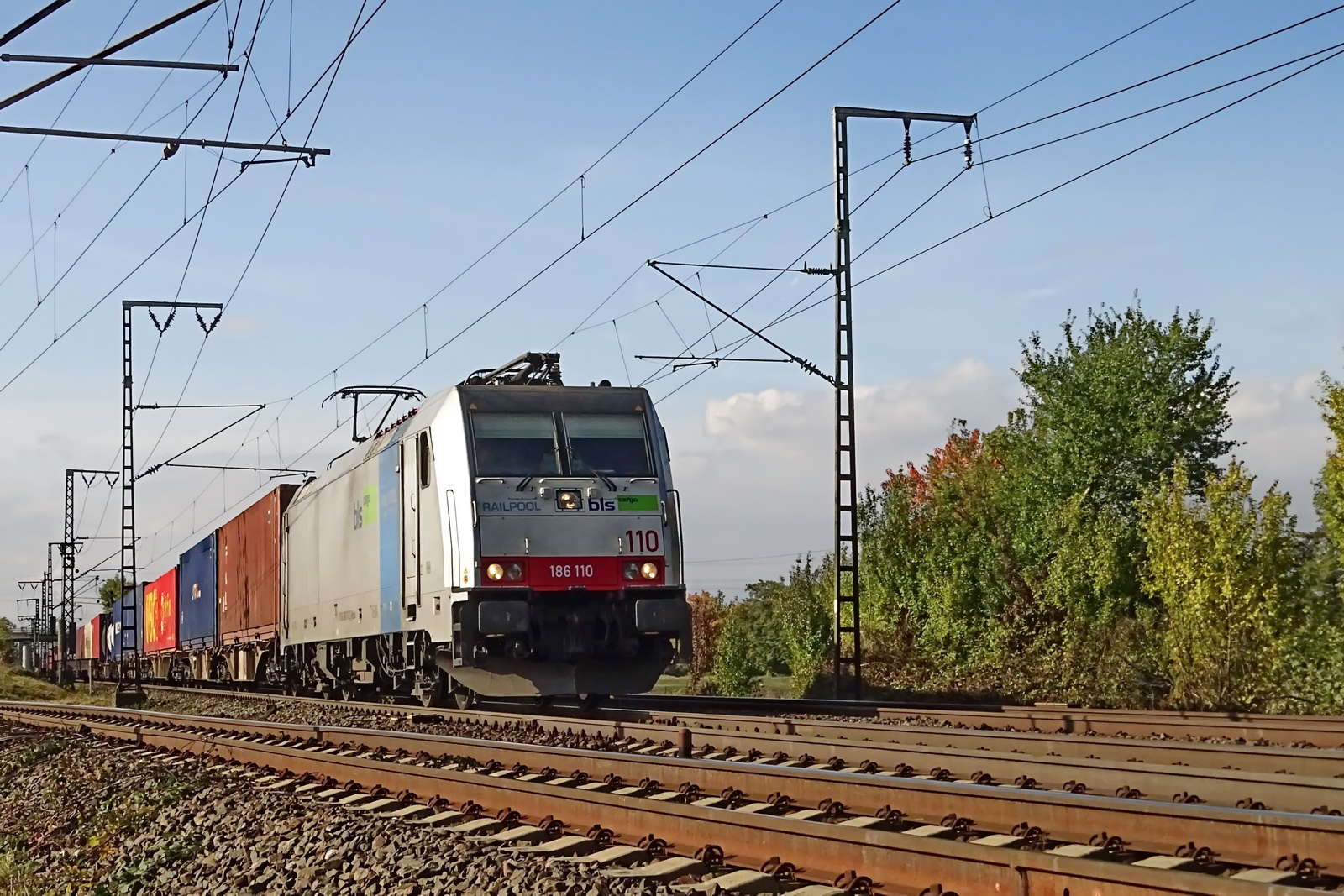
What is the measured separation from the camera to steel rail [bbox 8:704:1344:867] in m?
5.93

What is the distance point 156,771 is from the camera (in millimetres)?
12172

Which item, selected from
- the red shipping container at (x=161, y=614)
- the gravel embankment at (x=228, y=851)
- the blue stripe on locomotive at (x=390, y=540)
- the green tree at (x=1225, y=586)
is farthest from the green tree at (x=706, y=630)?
the gravel embankment at (x=228, y=851)

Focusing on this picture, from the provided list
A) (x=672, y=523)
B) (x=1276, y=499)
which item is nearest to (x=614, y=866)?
(x=672, y=523)

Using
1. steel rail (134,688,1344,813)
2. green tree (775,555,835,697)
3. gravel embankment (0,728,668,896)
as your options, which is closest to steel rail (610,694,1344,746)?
steel rail (134,688,1344,813)

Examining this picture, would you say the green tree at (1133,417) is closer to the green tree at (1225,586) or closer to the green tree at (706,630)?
the green tree at (1225,586)

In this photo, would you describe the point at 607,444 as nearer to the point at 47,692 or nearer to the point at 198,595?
the point at 198,595

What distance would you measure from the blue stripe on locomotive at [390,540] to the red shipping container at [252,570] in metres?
8.22

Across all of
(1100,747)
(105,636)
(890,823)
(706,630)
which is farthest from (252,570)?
(706,630)

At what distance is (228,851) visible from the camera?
8.15 m

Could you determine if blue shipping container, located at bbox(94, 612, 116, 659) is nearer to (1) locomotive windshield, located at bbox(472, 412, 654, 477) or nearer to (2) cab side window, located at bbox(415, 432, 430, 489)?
(2) cab side window, located at bbox(415, 432, 430, 489)

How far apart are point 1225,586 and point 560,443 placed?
1211cm

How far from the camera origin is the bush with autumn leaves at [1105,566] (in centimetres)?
2188

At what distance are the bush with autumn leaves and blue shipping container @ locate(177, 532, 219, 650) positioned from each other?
1361 cm

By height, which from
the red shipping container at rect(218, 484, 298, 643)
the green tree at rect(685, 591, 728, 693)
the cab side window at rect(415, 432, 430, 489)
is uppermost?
the cab side window at rect(415, 432, 430, 489)
